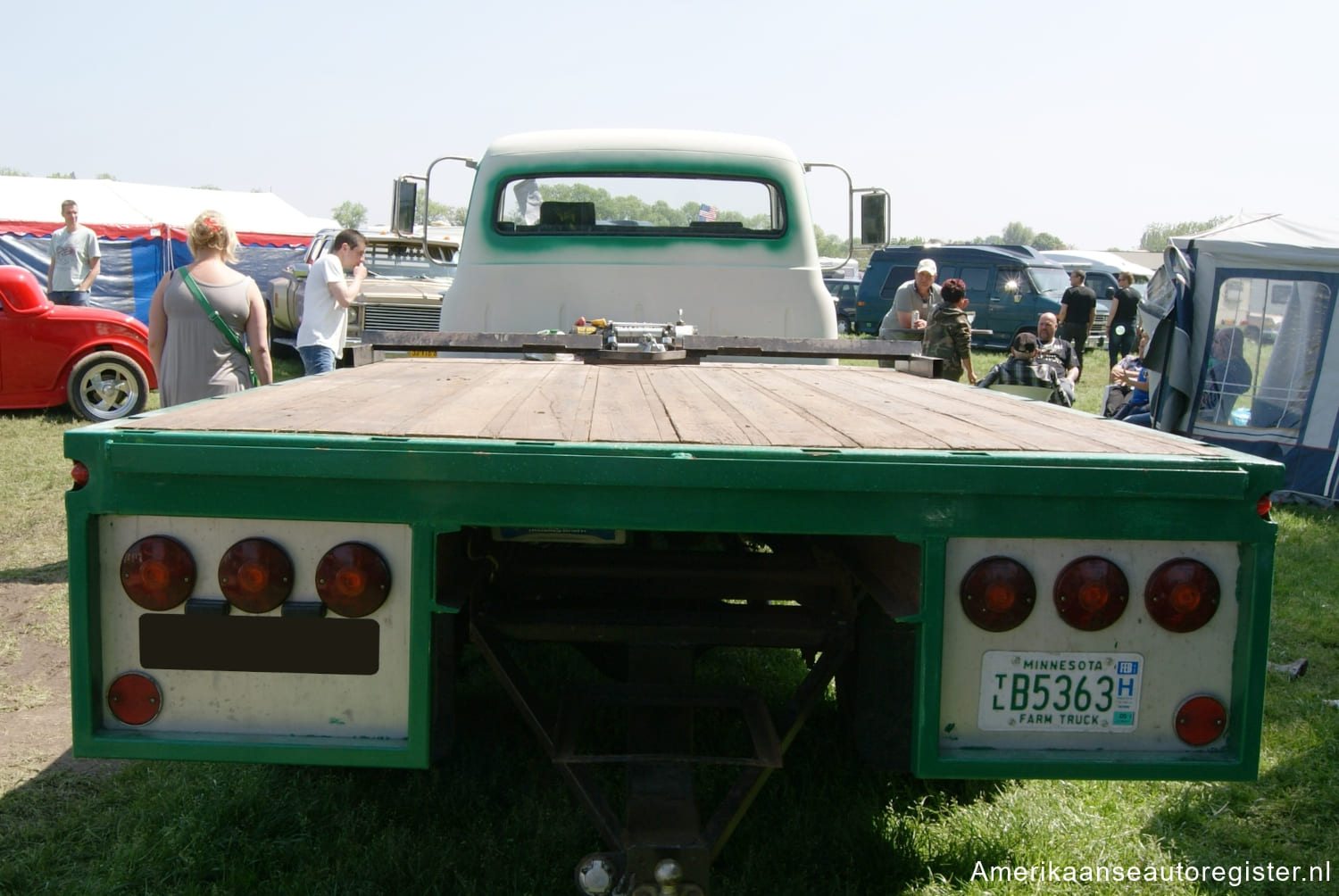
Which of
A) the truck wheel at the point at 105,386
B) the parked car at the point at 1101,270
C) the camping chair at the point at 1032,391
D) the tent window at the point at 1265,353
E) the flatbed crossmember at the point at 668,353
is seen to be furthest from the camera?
the parked car at the point at 1101,270

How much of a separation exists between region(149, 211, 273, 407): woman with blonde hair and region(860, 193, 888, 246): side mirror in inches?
137

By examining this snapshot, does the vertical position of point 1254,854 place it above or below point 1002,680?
below

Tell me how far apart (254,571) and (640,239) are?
409 centimetres

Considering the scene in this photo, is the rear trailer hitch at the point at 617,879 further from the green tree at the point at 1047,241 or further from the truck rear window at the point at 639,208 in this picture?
the green tree at the point at 1047,241

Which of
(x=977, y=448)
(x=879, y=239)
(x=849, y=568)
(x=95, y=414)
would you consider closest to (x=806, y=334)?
(x=879, y=239)

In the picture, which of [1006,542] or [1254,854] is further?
[1254,854]

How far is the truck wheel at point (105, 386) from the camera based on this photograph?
33.5 feet

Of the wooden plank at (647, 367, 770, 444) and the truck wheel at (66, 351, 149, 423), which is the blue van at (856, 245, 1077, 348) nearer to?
the truck wheel at (66, 351, 149, 423)

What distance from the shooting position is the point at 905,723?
2.85 m

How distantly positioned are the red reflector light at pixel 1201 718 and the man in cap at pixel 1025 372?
20.8 ft

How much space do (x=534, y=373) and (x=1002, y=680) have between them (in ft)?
7.25

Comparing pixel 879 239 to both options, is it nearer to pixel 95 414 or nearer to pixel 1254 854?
pixel 1254 854

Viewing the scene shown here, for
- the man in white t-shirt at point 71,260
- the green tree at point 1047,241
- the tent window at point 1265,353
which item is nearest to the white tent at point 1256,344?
the tent window at point 1265,353

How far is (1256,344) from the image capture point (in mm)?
10016
